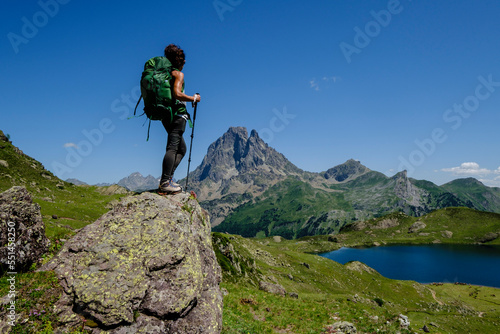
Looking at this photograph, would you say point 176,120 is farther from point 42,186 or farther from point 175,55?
point 42,186

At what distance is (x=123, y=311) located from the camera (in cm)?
794

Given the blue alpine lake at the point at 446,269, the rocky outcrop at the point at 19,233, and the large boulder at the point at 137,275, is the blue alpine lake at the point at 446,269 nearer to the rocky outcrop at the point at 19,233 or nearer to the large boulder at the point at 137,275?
the large boulder at the point at 137,275

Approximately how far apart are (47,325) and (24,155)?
91612 mm

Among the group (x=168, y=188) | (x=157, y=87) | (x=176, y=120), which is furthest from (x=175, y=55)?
(x=168, y=188)

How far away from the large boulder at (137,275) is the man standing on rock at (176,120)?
5.05 feet

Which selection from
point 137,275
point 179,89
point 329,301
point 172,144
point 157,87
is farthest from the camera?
point 329,301

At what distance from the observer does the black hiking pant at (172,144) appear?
1097cm

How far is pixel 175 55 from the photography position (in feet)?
35.4

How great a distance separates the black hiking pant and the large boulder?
127 centimetres

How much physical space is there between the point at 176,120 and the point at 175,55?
2842 mm

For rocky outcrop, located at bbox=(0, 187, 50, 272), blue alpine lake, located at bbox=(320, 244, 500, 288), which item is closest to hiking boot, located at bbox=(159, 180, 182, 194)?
rocky outcrop, located at bbox=(0, 187, 50, 272)

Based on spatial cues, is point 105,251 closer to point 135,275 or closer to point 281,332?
point 135,275

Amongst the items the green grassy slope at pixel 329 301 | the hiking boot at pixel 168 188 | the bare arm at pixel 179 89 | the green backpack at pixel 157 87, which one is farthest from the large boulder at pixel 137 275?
the bare arm at pixel 179 89

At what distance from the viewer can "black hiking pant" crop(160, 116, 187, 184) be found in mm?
10969
